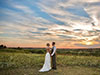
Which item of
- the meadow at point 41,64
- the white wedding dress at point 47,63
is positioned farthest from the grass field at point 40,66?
the white wedding dress at point 47,63

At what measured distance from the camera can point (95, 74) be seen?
40.7 ft

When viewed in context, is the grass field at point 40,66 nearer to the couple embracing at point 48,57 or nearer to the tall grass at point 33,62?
the tall grass at point 33,62

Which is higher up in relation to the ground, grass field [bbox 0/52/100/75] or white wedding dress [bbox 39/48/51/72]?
white wedding dress [bbox 39/48/51/72]

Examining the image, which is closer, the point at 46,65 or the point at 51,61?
the point at 46,65

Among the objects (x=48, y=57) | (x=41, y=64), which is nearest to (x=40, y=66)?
(x=41, y=64)

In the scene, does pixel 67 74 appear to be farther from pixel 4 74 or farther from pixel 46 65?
pixel 4 74

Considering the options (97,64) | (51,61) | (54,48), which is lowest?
(97,64)

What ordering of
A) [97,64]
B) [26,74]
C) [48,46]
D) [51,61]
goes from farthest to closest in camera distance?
[97,64]
[51,61]
[48,46]
[26,74]

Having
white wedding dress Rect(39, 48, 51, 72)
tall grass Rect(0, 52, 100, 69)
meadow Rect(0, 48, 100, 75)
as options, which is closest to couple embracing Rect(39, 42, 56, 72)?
white wedding dress Rect(39, 48, 51, 72)

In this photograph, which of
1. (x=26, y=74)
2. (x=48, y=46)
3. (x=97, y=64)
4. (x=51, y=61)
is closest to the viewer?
(x=26, y=74)

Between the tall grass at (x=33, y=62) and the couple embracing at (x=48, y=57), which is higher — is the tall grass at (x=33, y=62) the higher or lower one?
the lower one

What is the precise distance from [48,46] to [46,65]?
2.15 m

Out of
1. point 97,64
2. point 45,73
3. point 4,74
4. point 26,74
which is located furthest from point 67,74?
point 97,64

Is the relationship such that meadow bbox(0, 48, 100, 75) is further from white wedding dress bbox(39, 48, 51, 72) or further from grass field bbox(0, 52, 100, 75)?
white wedding dress bbox(39, 48, 51, 72)
